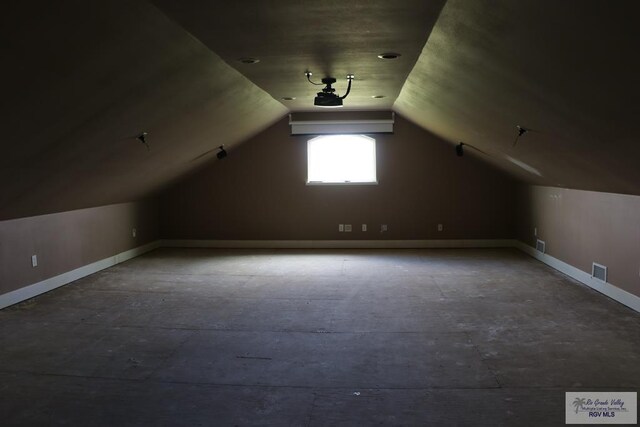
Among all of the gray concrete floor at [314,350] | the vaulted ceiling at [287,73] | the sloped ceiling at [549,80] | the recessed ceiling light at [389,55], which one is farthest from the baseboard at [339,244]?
the recessed ceiling light at [389,55]

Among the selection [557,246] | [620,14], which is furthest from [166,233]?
[620,14]

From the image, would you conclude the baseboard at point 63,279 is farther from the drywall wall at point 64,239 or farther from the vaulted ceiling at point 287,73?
the vaulted ceiling at point 287,73

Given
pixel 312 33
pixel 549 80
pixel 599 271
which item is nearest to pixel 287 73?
pixel 312 33

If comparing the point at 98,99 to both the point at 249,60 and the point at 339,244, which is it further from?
the point at 339,244

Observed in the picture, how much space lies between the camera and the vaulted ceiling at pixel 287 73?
245cm

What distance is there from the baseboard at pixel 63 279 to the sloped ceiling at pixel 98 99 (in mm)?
803

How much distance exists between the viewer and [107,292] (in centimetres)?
549

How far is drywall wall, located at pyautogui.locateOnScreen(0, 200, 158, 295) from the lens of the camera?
5.03 meters

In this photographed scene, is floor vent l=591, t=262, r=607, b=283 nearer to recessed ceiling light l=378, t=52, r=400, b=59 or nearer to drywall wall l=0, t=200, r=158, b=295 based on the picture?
recessed ceiling light l=378, t=52, r=400, b=59

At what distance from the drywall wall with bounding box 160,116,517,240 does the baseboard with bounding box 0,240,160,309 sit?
1.32 metres

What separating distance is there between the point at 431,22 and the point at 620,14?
1.49 m

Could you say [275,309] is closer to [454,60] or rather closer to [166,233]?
[454,60]

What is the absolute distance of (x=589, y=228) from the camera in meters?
5.50

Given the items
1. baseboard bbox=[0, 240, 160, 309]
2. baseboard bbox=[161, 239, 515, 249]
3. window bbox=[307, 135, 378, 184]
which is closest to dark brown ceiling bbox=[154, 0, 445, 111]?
baseboard bbox=[0, 240, 160, 309]
